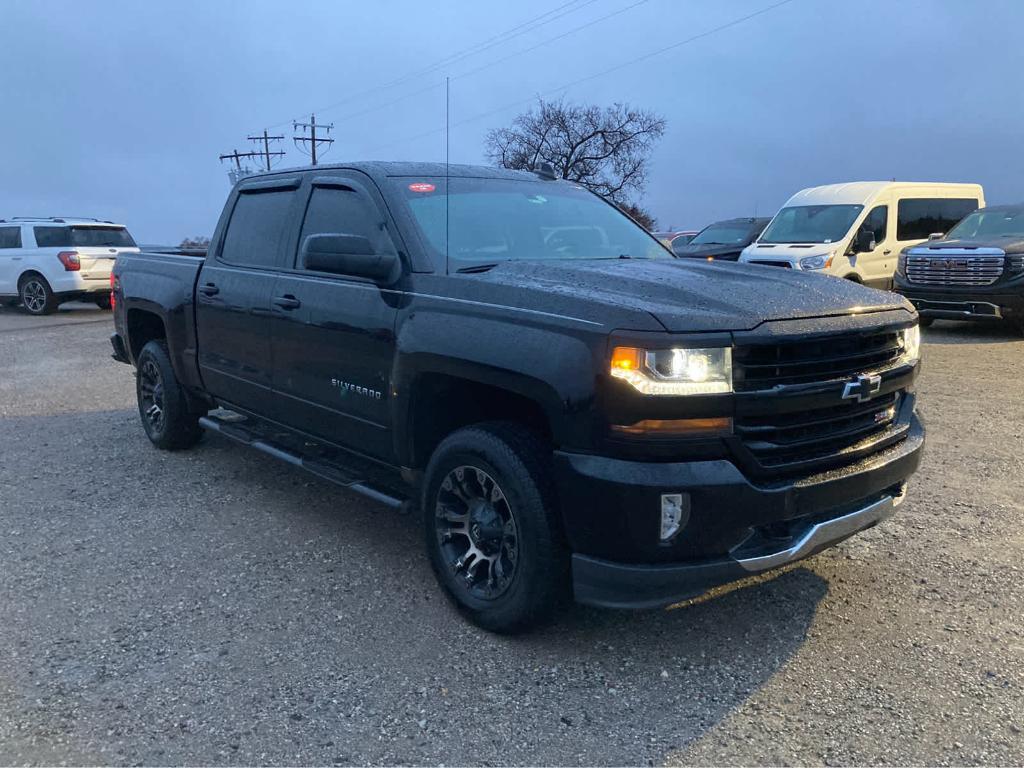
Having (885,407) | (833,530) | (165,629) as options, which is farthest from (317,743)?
(885,407)

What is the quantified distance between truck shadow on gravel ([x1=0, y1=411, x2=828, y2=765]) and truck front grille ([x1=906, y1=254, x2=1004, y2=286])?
918 centimetres

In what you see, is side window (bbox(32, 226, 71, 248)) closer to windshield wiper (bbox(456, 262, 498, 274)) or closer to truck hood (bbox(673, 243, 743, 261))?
truck hood (bbox(673, 243, 743, 261))

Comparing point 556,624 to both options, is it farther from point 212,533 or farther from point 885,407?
point 212,533

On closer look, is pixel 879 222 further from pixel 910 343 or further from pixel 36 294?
pixel 36 294

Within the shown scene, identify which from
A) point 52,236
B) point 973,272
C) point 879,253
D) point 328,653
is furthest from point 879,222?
point 52,236

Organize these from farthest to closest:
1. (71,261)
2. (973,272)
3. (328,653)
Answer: (71,261)
(973,272)
(328,653)

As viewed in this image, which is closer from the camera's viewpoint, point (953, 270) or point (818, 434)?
point (818, 434)

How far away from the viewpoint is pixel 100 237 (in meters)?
17.2

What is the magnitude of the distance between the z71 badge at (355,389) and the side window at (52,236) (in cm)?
1518

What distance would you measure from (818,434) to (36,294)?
17.7 meters

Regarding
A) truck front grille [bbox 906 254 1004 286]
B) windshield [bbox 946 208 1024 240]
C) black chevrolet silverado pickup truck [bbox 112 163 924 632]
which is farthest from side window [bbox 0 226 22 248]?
windshield [bbox 946 208 1024 240]

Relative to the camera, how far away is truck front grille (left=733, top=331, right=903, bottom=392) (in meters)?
2.98

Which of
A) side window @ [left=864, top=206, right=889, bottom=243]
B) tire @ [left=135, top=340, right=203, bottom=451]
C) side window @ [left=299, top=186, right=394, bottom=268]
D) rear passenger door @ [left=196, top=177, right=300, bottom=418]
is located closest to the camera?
side window @ [left=299, top=186, right=394, bottom=268]

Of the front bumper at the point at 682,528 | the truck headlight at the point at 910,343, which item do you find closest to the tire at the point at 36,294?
the front bumper at the point at 682,528
